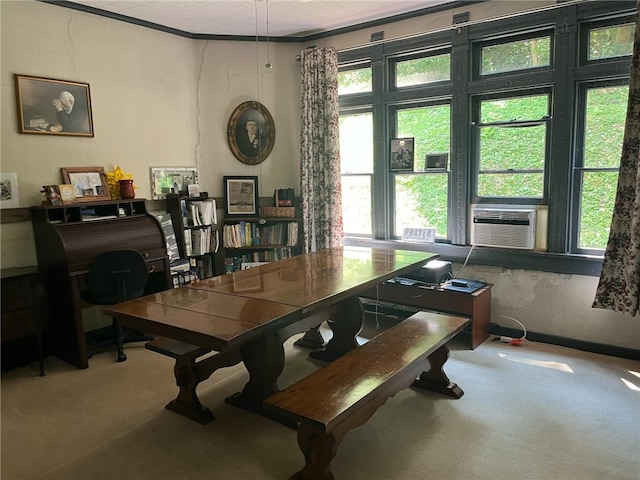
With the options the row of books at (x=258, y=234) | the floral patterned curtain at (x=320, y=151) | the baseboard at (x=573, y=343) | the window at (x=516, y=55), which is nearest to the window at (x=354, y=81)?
the floral patterned curtain at (x=320, y=151)

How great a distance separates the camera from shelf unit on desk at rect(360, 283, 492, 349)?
3725mm

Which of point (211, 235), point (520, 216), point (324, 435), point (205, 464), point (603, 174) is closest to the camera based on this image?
point (324, 435)

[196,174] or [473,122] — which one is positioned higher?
[473,122]

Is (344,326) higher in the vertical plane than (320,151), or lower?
lower

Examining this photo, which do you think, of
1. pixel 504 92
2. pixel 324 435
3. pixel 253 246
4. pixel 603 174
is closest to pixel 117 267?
pixel 253 246

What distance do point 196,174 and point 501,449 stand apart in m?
3.69

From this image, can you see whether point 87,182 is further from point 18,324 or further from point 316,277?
point 316,277

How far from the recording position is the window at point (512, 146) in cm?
380

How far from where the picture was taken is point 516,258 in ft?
12.8

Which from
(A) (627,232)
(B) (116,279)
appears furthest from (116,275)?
(A) (627,232)

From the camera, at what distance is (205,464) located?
2.33 meters

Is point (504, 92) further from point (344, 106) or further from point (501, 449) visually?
point (501, 449)

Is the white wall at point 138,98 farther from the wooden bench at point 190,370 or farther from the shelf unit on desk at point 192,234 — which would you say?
the wooden bench at point 190,370

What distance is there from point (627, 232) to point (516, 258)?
84 cm
